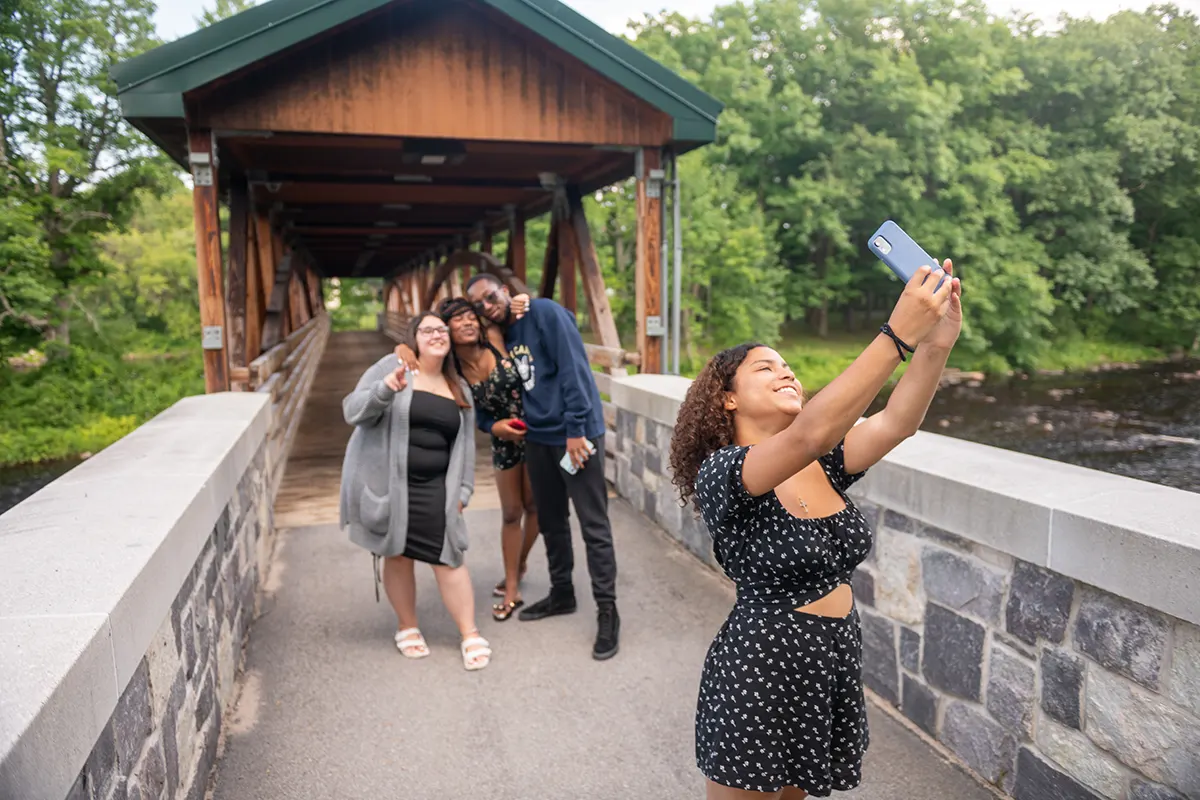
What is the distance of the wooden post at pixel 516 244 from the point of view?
1167 centimetres

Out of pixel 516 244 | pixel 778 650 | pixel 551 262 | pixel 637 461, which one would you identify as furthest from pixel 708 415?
pixel 516 244

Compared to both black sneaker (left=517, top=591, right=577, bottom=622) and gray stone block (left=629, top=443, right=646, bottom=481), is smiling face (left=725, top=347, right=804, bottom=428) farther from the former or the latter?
gray stone block (left=629, top=443, right=646, bottom=481)

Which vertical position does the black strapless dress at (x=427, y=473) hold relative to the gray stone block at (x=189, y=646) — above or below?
above

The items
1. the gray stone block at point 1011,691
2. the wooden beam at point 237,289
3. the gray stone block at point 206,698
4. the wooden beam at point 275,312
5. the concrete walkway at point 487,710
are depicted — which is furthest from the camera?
the wooden beam at point 275,312

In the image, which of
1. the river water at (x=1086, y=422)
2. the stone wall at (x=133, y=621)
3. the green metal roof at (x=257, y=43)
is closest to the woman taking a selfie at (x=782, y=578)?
the stone wall at (x=133, y=621)

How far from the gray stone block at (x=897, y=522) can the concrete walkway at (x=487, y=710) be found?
68 centimetres

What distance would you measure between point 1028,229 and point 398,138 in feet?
95.2

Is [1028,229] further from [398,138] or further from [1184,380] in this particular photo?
[398,138]

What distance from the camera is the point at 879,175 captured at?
2844cm

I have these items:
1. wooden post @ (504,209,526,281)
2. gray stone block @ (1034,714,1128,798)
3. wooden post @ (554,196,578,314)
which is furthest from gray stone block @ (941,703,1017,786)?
wooden post @ (504,209,526,281)

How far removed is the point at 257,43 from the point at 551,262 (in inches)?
180

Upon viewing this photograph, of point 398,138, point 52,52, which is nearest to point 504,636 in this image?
point 398,138

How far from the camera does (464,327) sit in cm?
389

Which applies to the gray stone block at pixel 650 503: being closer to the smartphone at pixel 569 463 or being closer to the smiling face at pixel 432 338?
the smartphone at pixel 569 463
